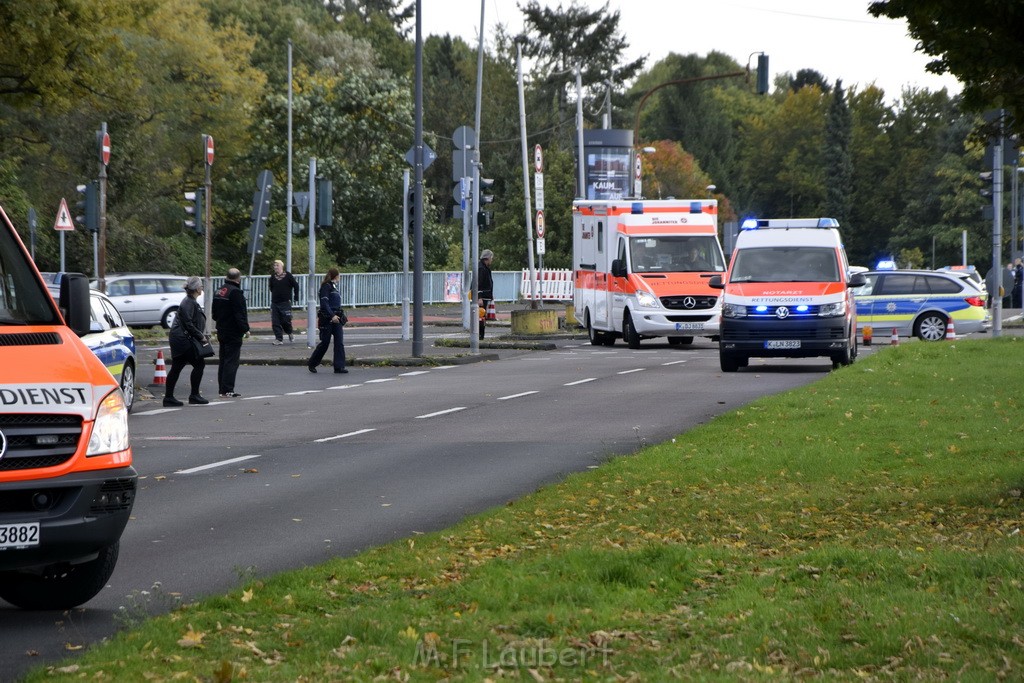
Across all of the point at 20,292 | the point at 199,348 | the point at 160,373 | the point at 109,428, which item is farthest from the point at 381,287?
the point at 109,428

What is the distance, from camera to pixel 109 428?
A: 7.30 meters

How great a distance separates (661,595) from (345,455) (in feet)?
24.7

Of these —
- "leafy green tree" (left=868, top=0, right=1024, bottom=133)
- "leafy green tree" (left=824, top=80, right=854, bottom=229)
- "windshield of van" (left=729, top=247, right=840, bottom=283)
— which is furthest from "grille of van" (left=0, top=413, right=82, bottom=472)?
"leafy green tree" (left=824, top=80, right=854, bottom=229)

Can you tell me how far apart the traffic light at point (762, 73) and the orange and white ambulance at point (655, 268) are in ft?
→ 18.6

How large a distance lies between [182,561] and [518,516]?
6.98 feet

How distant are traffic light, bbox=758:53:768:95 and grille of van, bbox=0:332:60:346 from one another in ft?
106

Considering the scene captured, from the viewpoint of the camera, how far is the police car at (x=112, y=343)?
18.9 meters

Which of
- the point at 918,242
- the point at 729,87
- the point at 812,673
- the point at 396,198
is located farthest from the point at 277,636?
the point at 729,87

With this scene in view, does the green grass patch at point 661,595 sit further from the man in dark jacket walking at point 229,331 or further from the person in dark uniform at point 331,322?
the person in dark uniform at point 331,322

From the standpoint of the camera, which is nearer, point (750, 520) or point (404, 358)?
point (750, 520)

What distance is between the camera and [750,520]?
9406 mm

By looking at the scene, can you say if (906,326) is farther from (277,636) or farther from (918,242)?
(918,242)

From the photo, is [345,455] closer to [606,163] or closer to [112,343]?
[112,343]

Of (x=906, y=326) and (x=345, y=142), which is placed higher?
(x=345, y=142)
